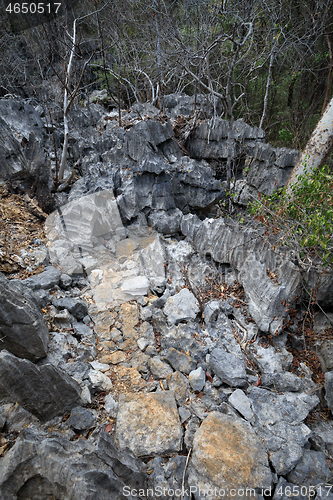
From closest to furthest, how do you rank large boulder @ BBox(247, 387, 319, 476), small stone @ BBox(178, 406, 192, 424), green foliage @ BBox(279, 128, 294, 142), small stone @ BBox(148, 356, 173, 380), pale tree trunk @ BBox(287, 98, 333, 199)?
large boulder @ BBox(247, 387, 319, 476), small stone @ BBox(178, 406, 192, 424), small stone @ BBox(148, 356, 173, 380), pale tree trunk @ BBox(287, 98, 333, 199), green foliage @ BBox(279, 128, 294, 142)

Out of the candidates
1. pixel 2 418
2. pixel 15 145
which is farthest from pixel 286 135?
pixel 2 418

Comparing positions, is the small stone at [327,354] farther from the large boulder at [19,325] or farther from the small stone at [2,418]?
the small stone at [2,418]

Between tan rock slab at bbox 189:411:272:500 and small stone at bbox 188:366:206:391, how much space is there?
0.41 metres

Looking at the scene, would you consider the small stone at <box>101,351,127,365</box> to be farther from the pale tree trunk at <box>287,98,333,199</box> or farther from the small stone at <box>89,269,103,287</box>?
the pale tree trunk at <box>287,98,333,199</box>

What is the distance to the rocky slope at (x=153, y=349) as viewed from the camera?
207cm

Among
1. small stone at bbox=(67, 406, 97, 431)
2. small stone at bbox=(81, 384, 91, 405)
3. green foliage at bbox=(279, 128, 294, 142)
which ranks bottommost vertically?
small stone at bbox=(81, 384, 91, 405)

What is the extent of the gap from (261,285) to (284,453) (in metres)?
2.03

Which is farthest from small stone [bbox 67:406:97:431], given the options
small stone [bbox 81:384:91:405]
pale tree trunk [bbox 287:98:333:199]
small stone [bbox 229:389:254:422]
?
pale tree trunk [bbox 287:98:333:199]

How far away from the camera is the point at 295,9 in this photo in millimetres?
9969

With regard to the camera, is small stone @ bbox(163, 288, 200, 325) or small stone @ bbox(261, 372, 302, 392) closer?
small stone @ bbox(261, 372, 302, 392)

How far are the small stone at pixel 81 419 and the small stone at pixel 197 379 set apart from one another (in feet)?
3.43

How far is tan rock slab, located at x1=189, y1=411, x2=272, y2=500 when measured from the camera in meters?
2.08

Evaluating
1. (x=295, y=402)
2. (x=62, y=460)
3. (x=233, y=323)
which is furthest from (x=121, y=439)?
(x=233, y=323)

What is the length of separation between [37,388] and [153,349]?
1.51m
